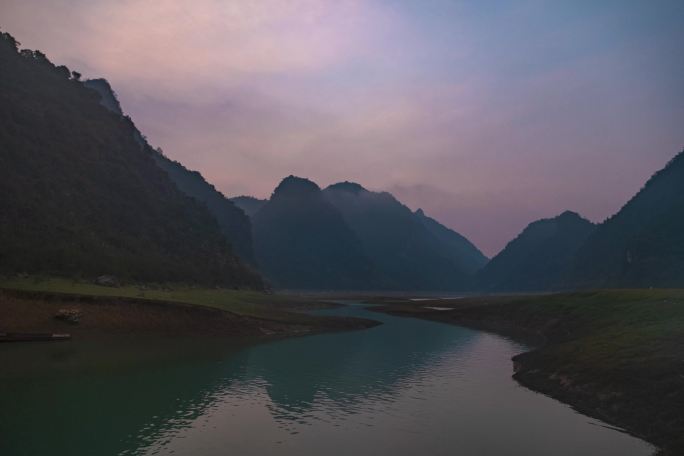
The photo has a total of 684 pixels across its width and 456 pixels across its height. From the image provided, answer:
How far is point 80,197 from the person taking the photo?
126 meters

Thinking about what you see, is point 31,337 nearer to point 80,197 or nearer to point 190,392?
point 190,392

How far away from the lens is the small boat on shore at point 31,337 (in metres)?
62.8

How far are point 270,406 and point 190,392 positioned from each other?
27.4ft

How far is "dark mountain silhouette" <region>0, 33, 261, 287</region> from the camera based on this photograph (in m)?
101

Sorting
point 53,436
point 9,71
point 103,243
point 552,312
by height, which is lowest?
point 53,436

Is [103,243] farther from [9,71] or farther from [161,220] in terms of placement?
[9,71]

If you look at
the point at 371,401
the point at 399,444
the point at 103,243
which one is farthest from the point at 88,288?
the point at 399,444

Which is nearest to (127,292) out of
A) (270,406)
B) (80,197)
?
(80,197)

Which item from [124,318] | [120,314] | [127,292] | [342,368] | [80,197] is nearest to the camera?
[342,368]

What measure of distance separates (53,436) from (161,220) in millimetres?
137223

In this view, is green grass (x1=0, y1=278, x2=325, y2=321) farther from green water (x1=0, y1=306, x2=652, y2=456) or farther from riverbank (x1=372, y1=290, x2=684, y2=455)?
riverbank (x1=372, y1=290, x2=684, y2=455)

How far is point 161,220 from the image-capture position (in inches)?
6294

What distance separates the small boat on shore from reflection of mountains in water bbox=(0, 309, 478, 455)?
11.3 m

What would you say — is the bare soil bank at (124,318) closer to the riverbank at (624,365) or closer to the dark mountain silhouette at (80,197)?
the dark mountain silhouette at (80,197)
